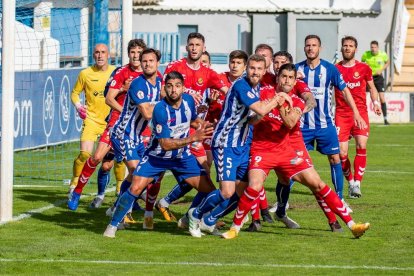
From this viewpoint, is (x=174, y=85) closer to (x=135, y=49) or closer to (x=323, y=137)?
(x=135, y=49)

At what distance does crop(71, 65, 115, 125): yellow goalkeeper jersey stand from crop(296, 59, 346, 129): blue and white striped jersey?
296cm

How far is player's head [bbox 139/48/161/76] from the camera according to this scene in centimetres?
1326

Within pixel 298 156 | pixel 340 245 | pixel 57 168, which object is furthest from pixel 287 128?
pixel 57 168

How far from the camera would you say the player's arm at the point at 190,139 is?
1200cm

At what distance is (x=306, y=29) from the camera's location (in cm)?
4659

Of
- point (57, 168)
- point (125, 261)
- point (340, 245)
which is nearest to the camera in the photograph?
point (125, 261)

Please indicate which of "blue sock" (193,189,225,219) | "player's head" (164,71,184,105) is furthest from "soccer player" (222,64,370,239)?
"player's head" (164,71,184,105)

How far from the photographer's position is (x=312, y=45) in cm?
1527

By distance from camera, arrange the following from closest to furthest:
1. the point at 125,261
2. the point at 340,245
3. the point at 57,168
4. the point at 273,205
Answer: the point at 125,261 → the point at 340,245 → the point at 273,205 → the point at 57,168

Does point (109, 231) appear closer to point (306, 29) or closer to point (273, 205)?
point (273, 205)

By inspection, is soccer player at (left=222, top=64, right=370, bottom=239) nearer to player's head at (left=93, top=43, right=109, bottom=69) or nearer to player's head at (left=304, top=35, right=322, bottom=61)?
player's head at (left=304, top=35, right=322, bottom=61)

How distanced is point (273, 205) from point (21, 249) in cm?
454

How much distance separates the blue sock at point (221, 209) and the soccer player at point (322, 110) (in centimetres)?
297

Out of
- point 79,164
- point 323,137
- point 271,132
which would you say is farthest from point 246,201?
point 79,164
